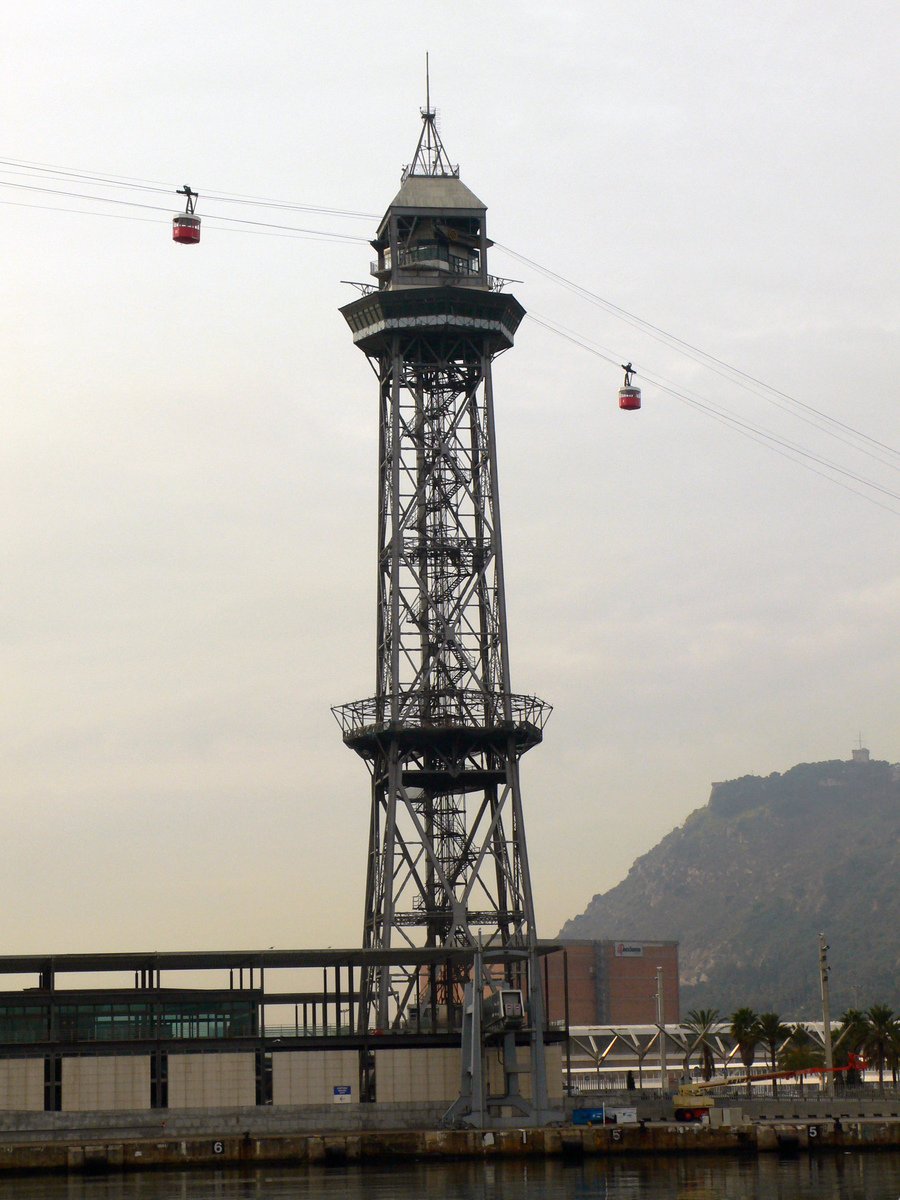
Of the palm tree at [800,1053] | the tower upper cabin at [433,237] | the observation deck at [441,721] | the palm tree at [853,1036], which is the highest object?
the tower upper cabin at [433,237]

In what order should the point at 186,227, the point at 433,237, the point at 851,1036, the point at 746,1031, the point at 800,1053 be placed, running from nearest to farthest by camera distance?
1. the point at 186,227
2. the point at 433,237
3. the point at 851,1036
4. the point at 746,1031
5. the point at 800,1053

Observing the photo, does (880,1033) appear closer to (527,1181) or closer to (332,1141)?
(332,1141)

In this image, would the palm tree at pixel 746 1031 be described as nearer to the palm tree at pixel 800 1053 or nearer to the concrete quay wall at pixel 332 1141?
the palm tree at pixel 800 1053

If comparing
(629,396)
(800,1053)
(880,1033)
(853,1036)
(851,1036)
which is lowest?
(800,1053)

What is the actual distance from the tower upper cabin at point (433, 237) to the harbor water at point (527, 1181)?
58.1 meters

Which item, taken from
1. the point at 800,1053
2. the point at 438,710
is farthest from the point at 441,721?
the point at 800,1053

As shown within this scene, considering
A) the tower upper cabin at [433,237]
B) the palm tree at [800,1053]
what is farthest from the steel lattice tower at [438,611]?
the palm tree at [800,1053]

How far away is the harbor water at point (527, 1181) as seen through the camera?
7306 centimetres

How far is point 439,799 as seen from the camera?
11762 centimetres

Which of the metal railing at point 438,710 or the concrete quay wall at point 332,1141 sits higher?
the metal railing at point 438,710

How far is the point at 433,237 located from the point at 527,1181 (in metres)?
65.9

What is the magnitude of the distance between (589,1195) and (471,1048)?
1062 inches

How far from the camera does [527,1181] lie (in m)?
80.2

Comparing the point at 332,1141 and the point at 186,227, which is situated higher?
the point at 186,227
